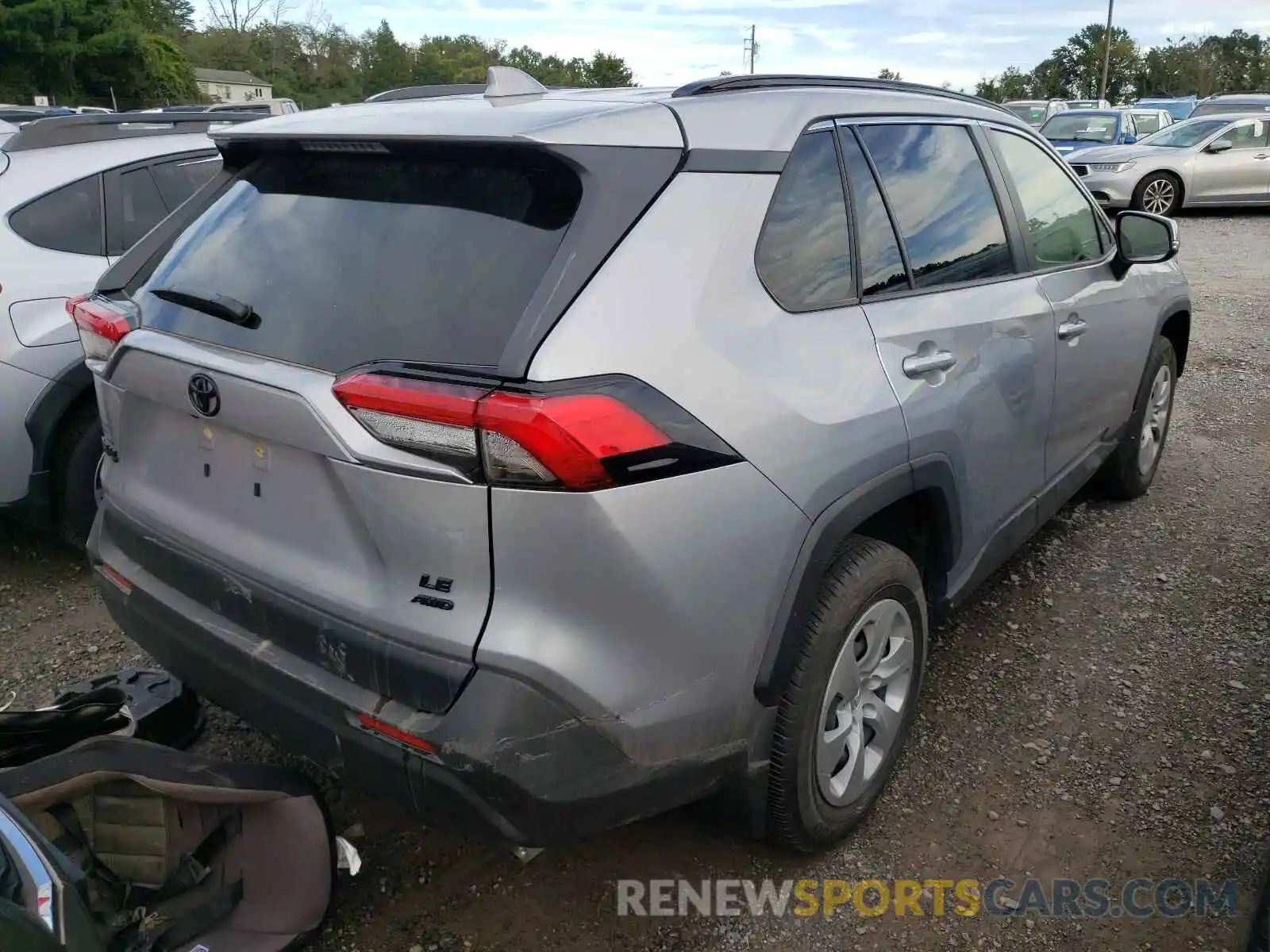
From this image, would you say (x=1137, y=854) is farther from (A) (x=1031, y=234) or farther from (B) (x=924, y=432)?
(A) (x=1031, y=234)

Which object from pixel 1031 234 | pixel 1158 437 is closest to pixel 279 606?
pixel 1031 234

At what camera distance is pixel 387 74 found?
286 ft

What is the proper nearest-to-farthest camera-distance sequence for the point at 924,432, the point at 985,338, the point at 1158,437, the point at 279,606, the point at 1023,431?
the point at 279,606 → the point at 924,432 → the point at 985,338 → the point at 1023,431 → the point at 1158,437

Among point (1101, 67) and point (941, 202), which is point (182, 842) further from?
point (1101, 67)

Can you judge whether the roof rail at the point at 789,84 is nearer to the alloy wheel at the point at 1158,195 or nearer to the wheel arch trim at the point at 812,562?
the wheel arch trim at the point at 812,562

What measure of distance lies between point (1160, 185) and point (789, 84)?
610 inches

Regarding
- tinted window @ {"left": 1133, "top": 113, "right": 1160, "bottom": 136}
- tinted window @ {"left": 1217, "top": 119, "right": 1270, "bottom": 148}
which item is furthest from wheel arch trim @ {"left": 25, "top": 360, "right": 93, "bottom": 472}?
tinted window @ {"left": 1133, "top": 113, "right": 1160, "bottom": 136}

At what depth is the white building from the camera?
73.0 metres

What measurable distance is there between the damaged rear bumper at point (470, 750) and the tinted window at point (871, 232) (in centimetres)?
125

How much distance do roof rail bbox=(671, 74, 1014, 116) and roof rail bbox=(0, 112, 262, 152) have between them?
7.97ft

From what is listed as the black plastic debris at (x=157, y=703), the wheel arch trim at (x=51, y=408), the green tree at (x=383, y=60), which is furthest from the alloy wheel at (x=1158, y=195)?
the green tree at (x=383, y=60)

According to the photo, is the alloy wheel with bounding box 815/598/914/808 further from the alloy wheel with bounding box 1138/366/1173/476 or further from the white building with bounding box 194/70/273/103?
the white building with bounding box 194/70/273/103

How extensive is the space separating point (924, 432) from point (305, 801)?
5.80ft

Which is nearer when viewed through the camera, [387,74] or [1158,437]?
[1158,437]
